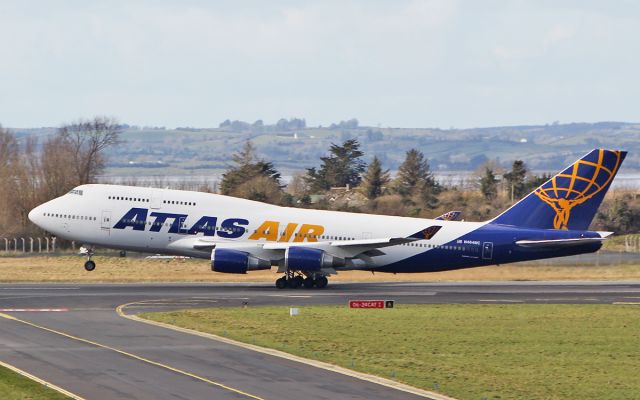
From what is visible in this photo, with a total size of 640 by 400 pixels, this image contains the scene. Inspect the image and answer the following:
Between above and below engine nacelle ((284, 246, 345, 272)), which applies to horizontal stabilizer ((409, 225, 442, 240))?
above

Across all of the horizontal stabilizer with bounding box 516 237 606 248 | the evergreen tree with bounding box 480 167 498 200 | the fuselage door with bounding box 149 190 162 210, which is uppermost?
the evergreen tree with bounding box 480 167 498 200

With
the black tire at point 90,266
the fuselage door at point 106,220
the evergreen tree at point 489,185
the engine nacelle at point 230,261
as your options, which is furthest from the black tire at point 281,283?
the evergreen tree at point 489,185

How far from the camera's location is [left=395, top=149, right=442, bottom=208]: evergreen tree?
105 m

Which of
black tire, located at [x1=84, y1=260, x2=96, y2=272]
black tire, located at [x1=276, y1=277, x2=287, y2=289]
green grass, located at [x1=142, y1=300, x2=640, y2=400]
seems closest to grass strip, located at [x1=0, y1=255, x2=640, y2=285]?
black tire, located at [x1=84, y1=260, x2=96, y2=272]

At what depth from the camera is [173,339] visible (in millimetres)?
35688

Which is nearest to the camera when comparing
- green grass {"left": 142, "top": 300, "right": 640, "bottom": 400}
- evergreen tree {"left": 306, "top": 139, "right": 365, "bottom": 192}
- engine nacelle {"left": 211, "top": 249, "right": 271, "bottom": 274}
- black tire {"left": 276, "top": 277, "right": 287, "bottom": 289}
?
green grass {"left": 142, "top": 300, "right": 640, "bottom": 400}

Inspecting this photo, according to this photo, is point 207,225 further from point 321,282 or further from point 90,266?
point 90,266

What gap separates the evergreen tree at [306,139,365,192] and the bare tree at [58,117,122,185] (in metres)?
21.6

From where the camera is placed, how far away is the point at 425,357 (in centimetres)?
3288

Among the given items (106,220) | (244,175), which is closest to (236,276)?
(106,220)

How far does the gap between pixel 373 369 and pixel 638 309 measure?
60.5ft

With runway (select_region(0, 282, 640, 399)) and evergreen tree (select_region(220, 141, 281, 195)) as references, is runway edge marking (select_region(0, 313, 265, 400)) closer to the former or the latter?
runway (select_region(0, 282, 640, 399))

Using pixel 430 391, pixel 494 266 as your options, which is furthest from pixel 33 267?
pixel 430 391

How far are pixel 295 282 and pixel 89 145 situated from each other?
197 feet
